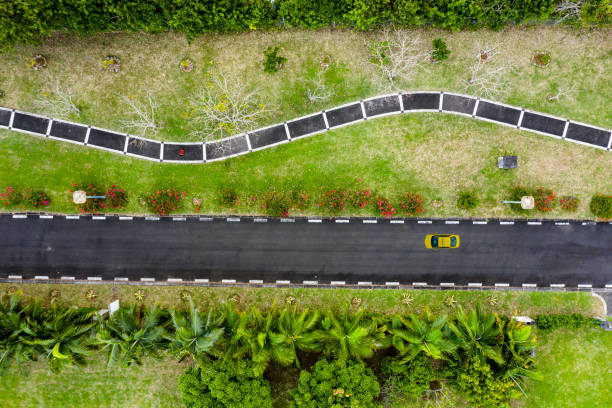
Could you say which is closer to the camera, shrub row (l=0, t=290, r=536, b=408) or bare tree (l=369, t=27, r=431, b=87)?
shrub row (l=0, t=290, r=536, b=408)

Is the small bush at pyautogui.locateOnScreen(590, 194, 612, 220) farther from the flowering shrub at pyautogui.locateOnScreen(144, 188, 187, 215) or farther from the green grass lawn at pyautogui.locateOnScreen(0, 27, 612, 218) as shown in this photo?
the flowering shrub at pyautogui.locateOnScreen(144, 188, 187, 215)

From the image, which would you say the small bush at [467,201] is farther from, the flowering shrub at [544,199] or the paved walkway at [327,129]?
the paved walkway at [327,129]

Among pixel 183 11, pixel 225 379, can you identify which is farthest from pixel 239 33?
pixel 225 379

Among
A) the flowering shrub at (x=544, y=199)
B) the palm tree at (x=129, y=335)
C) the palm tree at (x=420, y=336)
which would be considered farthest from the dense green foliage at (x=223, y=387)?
the flowering shrub at (x=544, y=199)

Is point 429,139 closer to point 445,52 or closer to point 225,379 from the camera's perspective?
point 445,52

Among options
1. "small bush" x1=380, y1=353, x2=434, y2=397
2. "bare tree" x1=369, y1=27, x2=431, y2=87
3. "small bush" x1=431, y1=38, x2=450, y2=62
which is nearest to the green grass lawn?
"bare tree" x1=369, y1=27, x2=431, y2=87

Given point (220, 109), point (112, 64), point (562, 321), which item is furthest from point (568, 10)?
point (112, 64)
